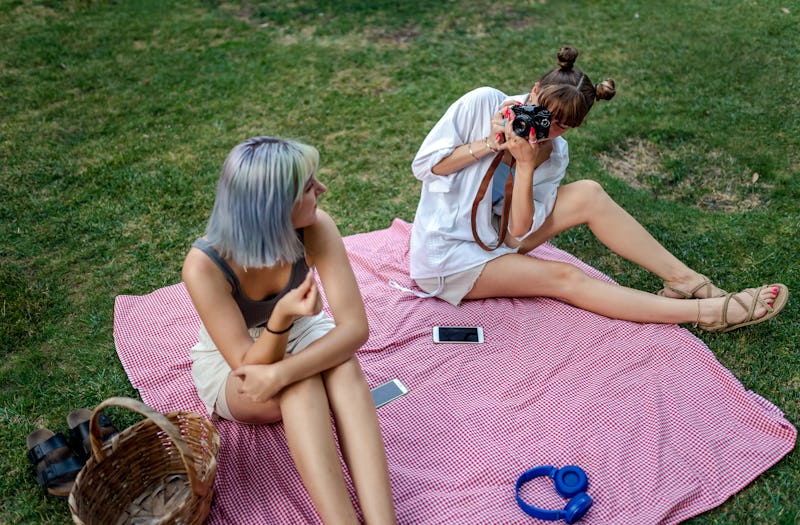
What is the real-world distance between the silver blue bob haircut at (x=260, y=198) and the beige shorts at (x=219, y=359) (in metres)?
0.48

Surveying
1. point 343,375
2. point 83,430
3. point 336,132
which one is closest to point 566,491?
point 343,375

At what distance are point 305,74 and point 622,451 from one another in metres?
4.67

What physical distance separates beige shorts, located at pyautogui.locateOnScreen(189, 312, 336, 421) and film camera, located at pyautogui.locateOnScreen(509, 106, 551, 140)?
4.03 feet

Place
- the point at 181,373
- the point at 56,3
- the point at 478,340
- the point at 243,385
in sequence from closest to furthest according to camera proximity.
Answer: the point at 243,385
the point at 181,373
the point at 478,340
the point at 56,3

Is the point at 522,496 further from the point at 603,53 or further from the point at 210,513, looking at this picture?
the point at 603,53

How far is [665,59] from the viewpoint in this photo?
6.66 m

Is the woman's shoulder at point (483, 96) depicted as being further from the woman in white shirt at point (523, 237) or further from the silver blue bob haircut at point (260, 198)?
the silver blue bob haircut at point (260, 198)

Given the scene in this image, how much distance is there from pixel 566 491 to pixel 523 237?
1.34 m

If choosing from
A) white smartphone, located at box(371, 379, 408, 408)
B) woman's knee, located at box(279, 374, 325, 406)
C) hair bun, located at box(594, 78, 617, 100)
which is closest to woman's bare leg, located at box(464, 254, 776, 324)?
white smartphone, located at box(371, 379, 408, 408)

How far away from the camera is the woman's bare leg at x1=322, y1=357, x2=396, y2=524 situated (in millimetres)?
2463

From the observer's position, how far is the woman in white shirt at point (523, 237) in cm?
348

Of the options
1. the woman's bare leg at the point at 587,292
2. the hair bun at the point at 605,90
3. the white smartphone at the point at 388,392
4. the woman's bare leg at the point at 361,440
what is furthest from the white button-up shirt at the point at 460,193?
the woman's bare leg at the point at 361,440

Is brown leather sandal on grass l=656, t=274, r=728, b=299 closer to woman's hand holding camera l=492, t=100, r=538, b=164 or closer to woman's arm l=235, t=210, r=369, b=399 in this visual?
woman's hand holding camera l=492, t=100, r=538, b=164

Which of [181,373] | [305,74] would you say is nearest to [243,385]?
[181,373]
